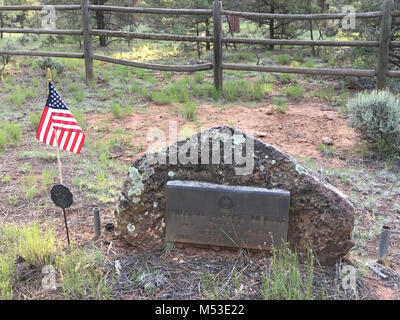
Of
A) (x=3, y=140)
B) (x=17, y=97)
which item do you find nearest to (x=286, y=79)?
(x=17, y=97)

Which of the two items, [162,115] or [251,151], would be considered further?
[162,115]

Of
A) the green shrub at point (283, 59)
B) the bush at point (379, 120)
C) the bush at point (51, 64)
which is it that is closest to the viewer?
the bush at point (379, 120)

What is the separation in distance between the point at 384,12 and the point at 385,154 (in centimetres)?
296

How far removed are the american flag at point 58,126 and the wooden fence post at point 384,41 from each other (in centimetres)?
565

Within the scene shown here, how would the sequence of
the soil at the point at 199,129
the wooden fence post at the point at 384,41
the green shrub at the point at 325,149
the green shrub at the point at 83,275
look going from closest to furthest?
the green shrub at the point at 83,275 < the soil at the point at 199,129 < the green shrub at the point at 325,149 < the wooden fence post at the point at 384,41

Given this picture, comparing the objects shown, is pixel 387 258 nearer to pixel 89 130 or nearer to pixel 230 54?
pixel 89 130

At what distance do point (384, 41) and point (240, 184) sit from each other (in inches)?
211

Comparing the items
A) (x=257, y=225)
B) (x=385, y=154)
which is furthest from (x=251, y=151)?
(x=385, y=154)

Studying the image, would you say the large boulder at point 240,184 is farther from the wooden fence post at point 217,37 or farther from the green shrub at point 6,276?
the wooden fence post at point 217,37

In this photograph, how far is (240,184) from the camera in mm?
3389

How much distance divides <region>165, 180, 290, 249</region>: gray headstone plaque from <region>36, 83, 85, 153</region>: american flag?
1.08 meters

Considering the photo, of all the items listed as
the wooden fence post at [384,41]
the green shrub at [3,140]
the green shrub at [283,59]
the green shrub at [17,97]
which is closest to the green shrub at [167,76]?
the green shrub at [283,59]

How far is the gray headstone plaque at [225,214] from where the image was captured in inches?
128

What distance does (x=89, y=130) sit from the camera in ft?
22.5
